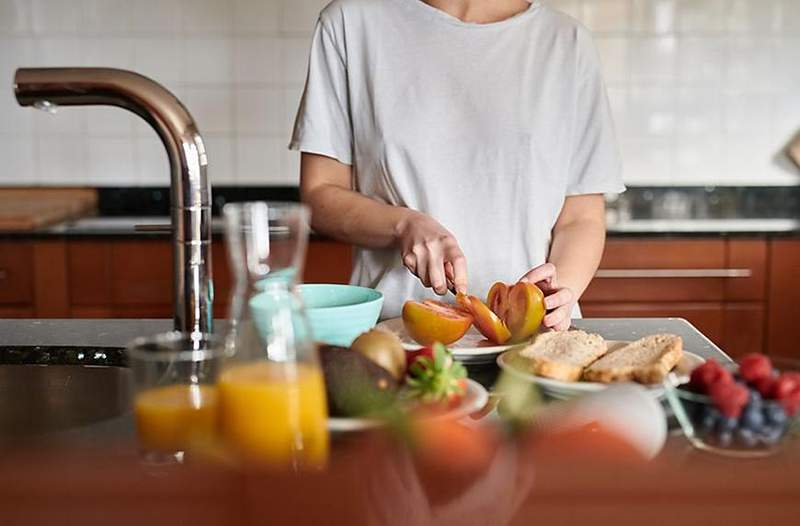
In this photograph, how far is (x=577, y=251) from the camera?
175 cm

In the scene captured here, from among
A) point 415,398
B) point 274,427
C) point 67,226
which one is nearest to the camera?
point 274,427

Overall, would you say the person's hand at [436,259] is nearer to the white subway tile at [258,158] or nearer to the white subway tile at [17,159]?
the white subway tile at [258,158]

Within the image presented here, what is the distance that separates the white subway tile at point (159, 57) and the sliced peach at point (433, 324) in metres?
2.42

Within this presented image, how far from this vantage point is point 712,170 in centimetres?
355

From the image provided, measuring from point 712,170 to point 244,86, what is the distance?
163cm

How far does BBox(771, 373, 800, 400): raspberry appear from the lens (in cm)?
87

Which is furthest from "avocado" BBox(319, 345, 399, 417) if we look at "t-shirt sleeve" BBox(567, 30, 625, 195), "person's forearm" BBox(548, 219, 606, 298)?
"t-shirt sleeve" BBox(567, 30, 625, 195)

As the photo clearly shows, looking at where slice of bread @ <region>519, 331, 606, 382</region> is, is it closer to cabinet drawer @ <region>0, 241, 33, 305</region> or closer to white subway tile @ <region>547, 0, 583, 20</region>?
cabinet drawer @ <region>0, 241, 33, 305</region>

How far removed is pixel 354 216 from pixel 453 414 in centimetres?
78

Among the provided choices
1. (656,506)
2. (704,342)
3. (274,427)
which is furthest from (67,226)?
(656,506)

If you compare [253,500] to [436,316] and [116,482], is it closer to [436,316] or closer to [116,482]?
[116,482]

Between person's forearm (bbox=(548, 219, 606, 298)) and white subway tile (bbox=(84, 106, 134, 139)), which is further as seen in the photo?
white subway tile (bbox=(84, 106, 134, 139))

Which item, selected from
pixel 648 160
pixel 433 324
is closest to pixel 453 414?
pixel 433 324

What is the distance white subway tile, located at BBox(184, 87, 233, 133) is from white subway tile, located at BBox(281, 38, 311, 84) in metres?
0.21
